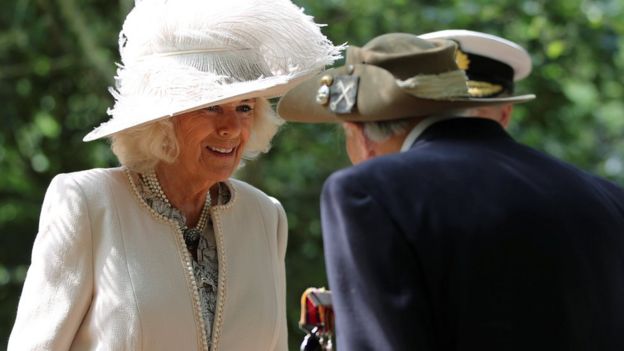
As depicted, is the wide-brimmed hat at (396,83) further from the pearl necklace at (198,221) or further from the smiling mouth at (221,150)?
the pearl necklace at (198,221)

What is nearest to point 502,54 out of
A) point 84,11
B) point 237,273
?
point 237,273

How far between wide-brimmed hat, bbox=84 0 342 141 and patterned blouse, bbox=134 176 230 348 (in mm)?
229

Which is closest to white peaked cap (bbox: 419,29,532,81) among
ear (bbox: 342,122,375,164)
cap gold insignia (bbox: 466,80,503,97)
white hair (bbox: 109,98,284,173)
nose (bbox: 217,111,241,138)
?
cap gold insignia (bbox: 466,80,503,97)

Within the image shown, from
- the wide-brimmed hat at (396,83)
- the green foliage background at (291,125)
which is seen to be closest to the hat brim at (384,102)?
the wide-brimmed hat at (396,83)

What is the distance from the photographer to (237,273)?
12.3 feet

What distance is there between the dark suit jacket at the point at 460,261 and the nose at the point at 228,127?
99 cm

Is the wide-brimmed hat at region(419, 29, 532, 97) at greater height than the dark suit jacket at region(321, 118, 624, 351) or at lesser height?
lesser

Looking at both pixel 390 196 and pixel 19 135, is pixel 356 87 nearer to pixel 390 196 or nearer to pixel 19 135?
pixel 390 196

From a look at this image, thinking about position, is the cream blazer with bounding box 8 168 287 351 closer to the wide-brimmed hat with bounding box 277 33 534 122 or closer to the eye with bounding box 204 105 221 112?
the eye with bounding box 204 105 221 112

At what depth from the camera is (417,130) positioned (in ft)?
9.57

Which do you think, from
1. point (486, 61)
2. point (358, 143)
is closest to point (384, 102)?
point (358, 143)

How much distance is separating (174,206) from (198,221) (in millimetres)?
105

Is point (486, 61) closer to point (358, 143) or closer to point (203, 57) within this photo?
point (203, 57)

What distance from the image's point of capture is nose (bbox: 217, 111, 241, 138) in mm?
3666
